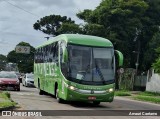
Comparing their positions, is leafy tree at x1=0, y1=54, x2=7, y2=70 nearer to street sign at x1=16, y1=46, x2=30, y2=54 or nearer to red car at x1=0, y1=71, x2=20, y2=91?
street sign at x1=16, y1=46, x2=30, y2=54

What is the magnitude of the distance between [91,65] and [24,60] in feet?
319

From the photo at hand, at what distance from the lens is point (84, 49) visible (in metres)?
20.8

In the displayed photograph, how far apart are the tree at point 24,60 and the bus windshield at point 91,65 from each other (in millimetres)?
87814

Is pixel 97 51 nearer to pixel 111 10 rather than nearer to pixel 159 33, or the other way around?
pixel 111 10

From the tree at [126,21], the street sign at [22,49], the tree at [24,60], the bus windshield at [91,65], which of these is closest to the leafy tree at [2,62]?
the tree at [24,60]

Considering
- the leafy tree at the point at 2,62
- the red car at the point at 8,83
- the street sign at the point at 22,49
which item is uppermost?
the street sign at the point at 22,49

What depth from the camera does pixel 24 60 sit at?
382 ft

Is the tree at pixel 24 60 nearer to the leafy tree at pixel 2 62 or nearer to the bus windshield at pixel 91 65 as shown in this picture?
the leafy tree at pixel 2 62

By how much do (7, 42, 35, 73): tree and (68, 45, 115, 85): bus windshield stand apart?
87814mm

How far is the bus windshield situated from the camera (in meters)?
20.2

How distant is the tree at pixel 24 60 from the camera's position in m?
113

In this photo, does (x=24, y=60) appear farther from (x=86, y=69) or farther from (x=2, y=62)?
(x=86, y=69)

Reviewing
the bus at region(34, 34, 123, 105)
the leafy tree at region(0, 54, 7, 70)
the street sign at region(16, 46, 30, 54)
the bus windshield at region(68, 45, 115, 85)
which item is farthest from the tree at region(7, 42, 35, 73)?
the bus windshield at region(68, 45, 115, 85)

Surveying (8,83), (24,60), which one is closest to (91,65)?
(8,83)
